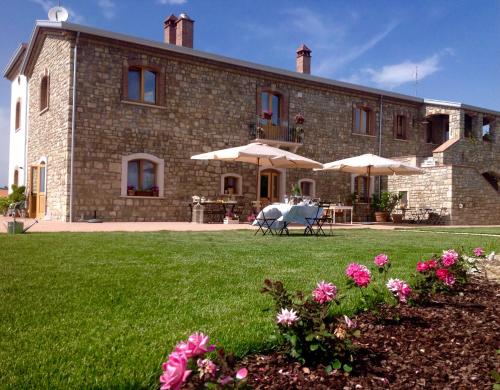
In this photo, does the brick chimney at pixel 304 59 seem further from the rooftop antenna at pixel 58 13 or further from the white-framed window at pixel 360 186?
the rooftop antenna at pixel 58 13

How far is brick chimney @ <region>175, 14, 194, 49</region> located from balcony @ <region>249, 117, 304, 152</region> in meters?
3.83

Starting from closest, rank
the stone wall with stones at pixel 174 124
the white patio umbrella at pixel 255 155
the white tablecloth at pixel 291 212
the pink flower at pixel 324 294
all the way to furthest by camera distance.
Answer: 1. the pink flower at pixel 324 294
2. the white tablecloth at pixel 291 212
3. the white patio umbrella at pixel 255 155
4. the stone wall with stones at pixel 174 124

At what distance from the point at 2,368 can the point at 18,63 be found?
64.3 ft

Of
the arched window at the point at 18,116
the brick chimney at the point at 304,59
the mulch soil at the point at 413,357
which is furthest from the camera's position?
the brick chimney at the point at 304,59

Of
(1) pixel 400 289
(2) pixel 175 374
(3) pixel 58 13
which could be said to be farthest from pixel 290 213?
(3) pixel 58 13

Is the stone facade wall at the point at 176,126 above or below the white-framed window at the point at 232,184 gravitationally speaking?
above

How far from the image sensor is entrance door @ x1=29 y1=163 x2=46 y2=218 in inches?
600

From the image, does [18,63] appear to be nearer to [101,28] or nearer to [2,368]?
[101,28]

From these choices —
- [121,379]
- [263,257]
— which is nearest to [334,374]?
[121,379]

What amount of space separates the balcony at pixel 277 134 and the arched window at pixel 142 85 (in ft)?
12.4

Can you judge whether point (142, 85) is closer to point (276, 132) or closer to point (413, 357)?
point (276, 132)

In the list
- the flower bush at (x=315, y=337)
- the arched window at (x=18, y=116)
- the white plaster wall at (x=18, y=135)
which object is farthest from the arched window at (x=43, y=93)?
the flower bush at (x=315, y=337)

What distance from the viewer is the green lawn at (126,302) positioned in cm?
221

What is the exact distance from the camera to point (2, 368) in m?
2.12
